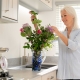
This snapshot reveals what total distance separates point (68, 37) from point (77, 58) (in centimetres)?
23

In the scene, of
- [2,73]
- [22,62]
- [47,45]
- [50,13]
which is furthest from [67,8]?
[50,13]

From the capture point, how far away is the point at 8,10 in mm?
2008

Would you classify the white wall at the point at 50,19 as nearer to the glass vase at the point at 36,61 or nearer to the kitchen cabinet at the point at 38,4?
the kitchen cabinet at the point at 38,4

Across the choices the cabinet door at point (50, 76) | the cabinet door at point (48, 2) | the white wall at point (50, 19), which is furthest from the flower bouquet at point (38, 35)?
the white wall at point (50, 19)

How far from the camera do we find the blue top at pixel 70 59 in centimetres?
200

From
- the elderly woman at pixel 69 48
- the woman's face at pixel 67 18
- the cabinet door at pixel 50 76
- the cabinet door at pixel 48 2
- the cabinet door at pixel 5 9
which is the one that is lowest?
the cabinet door at pixel 50 76

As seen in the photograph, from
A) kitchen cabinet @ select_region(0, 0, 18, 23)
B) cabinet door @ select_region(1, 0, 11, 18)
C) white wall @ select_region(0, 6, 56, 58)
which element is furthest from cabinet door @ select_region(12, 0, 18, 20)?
white wall @ select_region(0, 6, 56, 58)

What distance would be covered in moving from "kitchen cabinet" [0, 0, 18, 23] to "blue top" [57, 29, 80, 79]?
56cm

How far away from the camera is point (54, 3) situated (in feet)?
11.9

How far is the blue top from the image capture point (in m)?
2.00

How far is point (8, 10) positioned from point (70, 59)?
762 mm

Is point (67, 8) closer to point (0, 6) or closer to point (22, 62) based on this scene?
point (0, 6)

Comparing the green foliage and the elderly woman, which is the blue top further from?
the green foliage

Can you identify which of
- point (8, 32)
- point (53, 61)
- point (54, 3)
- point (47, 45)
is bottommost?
point (53, 61)
